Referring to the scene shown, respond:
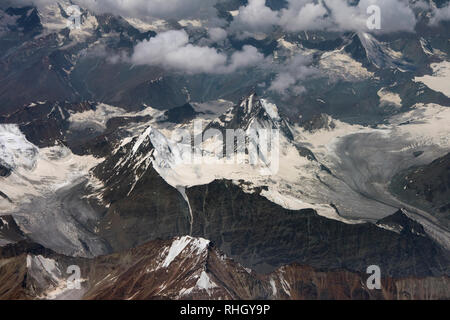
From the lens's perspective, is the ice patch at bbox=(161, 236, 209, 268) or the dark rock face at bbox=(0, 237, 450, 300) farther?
the ice patch at bbox=(161, 236, 209, 268)

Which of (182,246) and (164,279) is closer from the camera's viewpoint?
(164,279)

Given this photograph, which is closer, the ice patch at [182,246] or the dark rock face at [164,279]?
the dark rock face at [164,279]

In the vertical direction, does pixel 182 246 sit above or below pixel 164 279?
above
